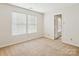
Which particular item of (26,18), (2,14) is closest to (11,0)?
(2,14)

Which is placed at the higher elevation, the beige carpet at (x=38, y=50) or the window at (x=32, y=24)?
the window at (x=32, y=24)

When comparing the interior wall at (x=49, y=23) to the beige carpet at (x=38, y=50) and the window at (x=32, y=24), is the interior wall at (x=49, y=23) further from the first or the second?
the beige carpet at (x=38, y=50)

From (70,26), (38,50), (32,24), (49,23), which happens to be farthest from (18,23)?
(70,26)

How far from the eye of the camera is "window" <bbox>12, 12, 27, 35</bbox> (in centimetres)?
349

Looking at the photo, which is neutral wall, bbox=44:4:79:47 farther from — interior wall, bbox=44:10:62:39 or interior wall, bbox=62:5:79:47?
interior wall, bbox=44:10:62:39

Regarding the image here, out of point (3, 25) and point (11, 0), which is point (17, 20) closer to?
point (3, 25)

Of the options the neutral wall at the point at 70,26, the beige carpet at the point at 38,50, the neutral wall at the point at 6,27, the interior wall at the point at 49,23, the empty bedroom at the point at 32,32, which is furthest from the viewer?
the interior wall at the point at 49,23

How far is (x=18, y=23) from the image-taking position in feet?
12.0

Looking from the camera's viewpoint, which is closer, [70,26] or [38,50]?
[38,50]

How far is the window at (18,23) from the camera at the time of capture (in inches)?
137

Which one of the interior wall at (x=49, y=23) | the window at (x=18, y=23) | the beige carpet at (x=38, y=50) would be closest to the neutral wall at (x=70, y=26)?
the beige carpet at (x=38, y=50)

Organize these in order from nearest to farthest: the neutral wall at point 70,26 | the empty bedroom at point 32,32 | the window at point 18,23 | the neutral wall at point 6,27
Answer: the empty bedroom at point 32,32
the neutral wall at point 70,26
the neutral wall at point 6,27
the window at point 18,23

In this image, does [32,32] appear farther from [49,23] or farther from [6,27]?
[6,27]

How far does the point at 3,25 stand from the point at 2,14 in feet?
1.39
